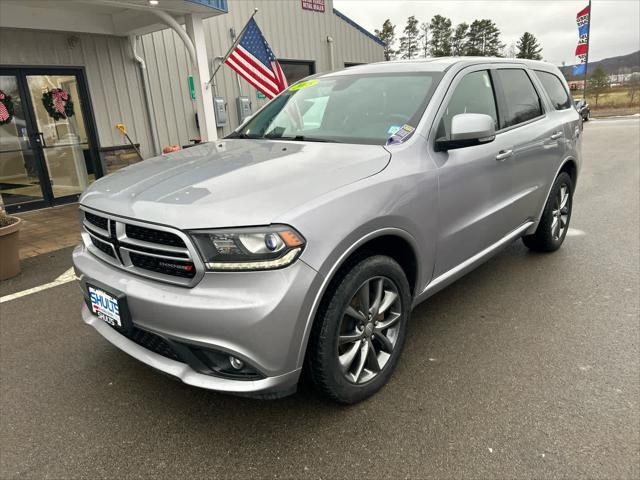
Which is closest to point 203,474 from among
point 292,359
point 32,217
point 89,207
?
point 292,359

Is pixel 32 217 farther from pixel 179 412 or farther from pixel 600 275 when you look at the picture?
pixel 600 275

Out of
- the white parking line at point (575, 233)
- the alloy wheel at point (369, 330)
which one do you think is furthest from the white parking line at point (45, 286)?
the white parking line at point (575, 233)

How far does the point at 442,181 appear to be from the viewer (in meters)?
2.81

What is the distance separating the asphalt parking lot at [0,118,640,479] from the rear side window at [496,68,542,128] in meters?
1.43

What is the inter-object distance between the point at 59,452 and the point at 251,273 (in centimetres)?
137

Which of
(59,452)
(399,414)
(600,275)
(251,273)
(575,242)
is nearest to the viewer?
(251,273)

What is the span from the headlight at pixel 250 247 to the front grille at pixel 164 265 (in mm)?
119

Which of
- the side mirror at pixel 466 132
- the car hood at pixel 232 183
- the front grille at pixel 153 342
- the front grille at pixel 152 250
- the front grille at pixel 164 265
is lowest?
the front grille at pixel 153 342

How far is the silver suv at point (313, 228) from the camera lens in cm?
200

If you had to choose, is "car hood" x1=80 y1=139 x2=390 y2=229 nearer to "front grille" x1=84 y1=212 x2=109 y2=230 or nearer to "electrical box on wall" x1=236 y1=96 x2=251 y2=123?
"front grille" x1=84 y1=212 x2=109 y2=230

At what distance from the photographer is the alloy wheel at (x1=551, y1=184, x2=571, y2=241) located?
4594 millimetres

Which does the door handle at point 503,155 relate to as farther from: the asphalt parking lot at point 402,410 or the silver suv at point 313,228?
the asphalt parking lot at point 402,410

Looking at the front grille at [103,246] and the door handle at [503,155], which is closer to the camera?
the front grille at [103,246]

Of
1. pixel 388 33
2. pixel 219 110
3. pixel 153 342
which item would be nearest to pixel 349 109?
pixel 153 342
